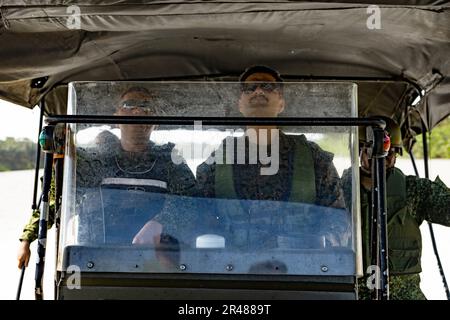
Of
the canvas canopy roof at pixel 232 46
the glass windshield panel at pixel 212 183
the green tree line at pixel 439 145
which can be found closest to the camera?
the glass windshield panel at pixel 212 183

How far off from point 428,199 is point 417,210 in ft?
0.32

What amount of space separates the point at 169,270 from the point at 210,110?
684mm

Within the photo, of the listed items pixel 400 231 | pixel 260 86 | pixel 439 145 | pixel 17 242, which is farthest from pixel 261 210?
pixel 439 145

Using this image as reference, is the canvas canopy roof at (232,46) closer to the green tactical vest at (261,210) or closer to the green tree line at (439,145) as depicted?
the green tactical vest at (261,210)

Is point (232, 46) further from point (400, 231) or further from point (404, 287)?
point (404, 287)

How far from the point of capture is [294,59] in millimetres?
4465

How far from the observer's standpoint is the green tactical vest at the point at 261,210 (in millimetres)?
2877

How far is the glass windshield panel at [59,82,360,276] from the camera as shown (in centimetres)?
287

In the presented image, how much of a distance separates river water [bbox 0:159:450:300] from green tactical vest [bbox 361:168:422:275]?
2544mm

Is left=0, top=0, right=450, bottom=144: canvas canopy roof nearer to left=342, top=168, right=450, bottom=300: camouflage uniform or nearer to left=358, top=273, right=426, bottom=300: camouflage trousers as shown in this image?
left=342, top=168, right=450, bottom=300: camouflage uniform

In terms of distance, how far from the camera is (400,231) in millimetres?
4344

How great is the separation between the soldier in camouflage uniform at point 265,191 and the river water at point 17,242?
10.9 feet

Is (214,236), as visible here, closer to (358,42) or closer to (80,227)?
(80,227)

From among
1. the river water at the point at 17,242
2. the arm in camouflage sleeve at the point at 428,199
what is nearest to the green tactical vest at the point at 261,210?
the arm in camouflage sleeve at the point at 428,199
